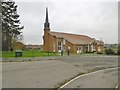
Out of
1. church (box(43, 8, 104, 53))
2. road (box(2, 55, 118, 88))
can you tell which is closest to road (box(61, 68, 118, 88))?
road (box(2, 55, 118, 88))

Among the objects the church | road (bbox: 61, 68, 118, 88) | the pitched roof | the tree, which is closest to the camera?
road (bbox: 61, 68, 118, 88)

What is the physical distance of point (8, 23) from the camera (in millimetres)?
51969

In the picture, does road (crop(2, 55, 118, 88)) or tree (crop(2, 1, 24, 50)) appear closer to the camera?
road (crop(2, 55, 118, 88))

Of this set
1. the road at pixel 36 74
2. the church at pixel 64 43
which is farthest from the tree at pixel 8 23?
Answer: the road at pixel 36 74

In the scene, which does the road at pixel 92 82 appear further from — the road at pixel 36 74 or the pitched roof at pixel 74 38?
the pitched roof at pixel 74 38

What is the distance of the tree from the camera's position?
4908 centimetres

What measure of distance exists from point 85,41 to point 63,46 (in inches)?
381

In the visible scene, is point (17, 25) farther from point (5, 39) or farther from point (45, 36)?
point (45, 36)

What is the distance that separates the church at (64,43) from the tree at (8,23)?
539 inches

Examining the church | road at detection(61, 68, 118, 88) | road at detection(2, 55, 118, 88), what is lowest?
road at detection(61, 68, 118, 88)

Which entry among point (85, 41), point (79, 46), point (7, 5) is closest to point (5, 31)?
point (7, 5)

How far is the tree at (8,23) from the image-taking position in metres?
49.1

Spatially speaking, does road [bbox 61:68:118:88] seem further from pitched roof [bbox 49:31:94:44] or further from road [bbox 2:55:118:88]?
pitched roof [bbox 49:31:94:44]

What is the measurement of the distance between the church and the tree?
13.7 meters
